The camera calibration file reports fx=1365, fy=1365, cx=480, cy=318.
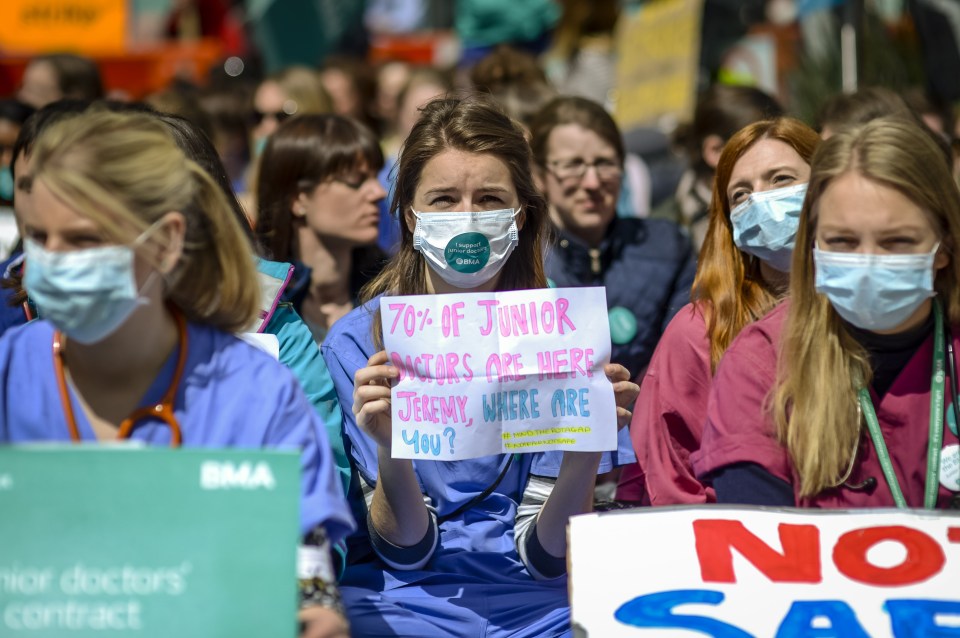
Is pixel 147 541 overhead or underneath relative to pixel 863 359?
underneath

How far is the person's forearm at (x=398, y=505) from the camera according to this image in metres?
3.78

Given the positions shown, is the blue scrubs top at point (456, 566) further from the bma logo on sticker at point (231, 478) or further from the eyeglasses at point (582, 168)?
the eyeglasses at point (582, 168)

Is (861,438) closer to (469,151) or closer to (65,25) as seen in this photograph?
(469,151)

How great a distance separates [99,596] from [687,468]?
197 cm

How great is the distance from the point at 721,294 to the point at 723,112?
2356 millimetres

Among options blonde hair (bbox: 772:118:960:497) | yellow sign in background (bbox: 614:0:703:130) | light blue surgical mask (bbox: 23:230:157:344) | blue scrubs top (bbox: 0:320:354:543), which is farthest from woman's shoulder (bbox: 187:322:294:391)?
yellow sign in background (bbox: 614:0:703:130)

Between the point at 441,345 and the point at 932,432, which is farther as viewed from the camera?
the point at 441,345

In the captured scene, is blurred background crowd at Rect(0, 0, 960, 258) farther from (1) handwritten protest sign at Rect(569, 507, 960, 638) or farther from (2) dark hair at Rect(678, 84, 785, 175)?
(1) handwritten protest sign at Rect(569, 507, 960, 638)

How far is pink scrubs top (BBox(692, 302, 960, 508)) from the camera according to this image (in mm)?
3502

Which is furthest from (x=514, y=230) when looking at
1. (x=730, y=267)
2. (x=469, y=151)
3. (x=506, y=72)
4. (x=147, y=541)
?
(x=506, y=72)

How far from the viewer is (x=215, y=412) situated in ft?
10.4

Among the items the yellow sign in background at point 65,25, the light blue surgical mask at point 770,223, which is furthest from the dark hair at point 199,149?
the yellow sign in background at point 65,25

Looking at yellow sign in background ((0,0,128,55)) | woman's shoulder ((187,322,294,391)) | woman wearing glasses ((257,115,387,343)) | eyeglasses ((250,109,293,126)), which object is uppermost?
yellow sign in background ((0,0,128,55))

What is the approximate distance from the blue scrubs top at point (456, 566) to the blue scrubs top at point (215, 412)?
2.57ft
